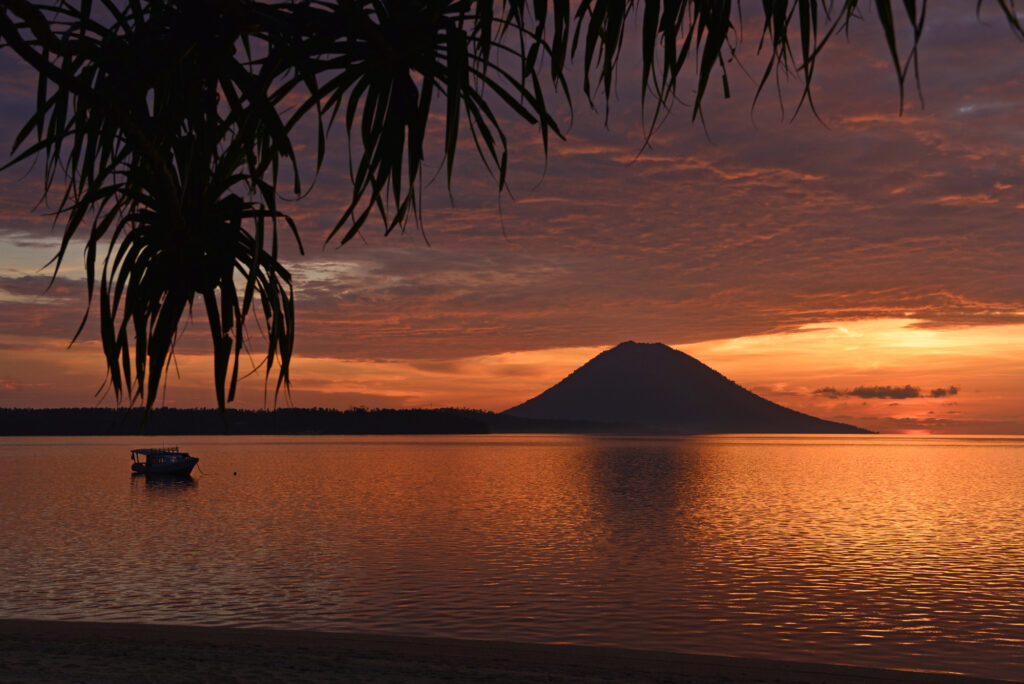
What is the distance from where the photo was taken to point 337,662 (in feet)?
55.4

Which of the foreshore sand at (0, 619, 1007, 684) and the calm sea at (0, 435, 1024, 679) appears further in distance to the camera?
the calm sea at (0, 435, 1024, 679)

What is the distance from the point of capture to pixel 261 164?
6.57 metres

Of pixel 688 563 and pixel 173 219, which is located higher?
pixel 173 219

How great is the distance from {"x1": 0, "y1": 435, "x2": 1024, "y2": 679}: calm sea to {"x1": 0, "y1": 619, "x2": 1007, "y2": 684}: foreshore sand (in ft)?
29.0

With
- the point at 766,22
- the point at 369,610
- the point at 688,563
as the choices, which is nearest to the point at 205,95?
the point at 766,22

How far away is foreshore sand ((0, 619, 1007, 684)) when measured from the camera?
15.4 metres

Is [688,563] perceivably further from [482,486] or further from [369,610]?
[482,486]

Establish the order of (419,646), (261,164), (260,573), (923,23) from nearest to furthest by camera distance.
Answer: (923,23), (261,164), (419,646), (260,573)

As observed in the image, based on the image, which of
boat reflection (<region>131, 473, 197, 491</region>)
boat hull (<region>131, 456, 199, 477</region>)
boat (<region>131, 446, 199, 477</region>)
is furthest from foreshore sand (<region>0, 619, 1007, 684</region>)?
boat (<region>131, 446, 199, 477</region>)

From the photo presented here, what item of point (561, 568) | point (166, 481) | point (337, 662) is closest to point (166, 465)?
point (166, 481)

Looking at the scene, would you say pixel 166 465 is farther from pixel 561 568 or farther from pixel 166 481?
pixel 561 568

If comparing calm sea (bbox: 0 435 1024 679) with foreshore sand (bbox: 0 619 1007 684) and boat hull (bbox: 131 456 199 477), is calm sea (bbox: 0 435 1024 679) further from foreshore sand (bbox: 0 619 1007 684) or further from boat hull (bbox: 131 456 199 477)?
boat hull (bbox: 131 456 199 477)

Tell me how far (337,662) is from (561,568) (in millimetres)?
28541

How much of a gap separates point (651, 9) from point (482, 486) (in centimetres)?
10602
